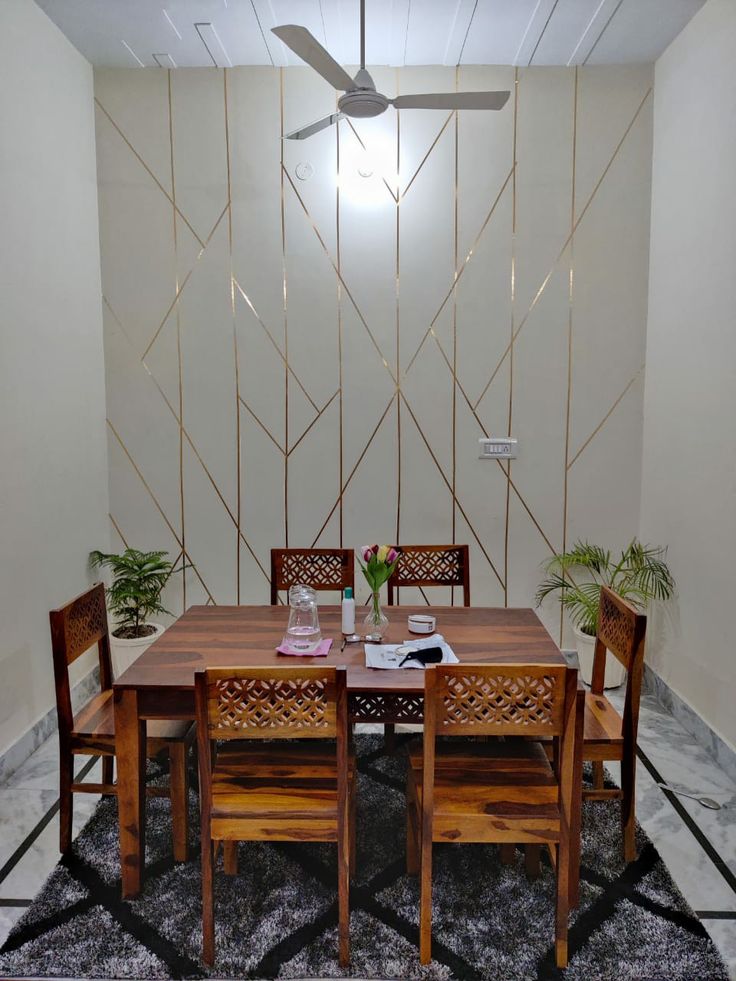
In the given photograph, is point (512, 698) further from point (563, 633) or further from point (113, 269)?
point (113, 269)

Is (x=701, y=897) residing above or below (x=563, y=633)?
below

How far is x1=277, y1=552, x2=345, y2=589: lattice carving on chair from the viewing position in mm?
3203

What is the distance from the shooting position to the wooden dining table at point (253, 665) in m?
2.00

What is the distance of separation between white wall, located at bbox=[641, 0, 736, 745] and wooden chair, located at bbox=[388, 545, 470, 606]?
1.10m

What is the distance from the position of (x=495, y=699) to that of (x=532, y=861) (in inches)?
31.6

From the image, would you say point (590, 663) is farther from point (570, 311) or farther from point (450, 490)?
point (570, 311)

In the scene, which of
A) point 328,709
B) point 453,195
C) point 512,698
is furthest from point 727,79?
point 328,709

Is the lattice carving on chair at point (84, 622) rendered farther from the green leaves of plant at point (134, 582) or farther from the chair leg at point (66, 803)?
the green leaves of plant at point (134, 582)

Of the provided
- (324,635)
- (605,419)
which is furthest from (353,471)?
(324,635)

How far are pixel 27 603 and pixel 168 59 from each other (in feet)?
9.35

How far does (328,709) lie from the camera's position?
1.73 m

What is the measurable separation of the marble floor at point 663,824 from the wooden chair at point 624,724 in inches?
8.7

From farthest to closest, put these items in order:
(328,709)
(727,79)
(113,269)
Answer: (113,269), (727,79), (328,709)

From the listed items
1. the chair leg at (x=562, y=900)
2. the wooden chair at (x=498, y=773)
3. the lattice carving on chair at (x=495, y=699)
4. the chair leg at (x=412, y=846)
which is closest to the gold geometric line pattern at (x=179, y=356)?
the chair leg at (x=412, y=846)
